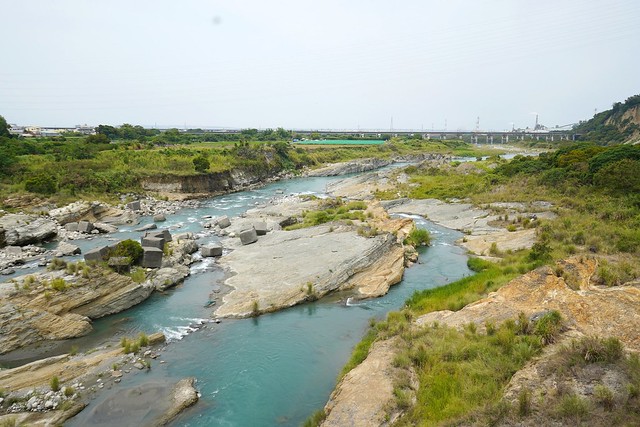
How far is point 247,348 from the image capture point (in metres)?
20.0

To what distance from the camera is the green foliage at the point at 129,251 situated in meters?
27.5

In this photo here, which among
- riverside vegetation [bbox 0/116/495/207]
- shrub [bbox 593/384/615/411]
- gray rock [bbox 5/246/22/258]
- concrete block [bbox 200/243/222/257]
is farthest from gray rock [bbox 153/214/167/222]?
shrub [bbox 593/384/615/411]

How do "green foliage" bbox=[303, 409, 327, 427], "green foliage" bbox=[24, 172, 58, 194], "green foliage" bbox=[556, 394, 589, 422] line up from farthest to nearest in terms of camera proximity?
"green foliage" bbox=[24, 172, 58, 194] < "green foliage" bbox=[303, 409, 327, 427] < "green foliage" bbox=[556, 394, 589, 422]

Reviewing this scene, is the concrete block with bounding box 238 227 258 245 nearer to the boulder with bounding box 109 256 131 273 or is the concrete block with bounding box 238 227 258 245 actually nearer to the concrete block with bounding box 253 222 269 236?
the concrete block with bounding box 253 222 269 236

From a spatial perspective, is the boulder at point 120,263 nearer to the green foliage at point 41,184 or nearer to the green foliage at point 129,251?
the green foliage at point 129,251

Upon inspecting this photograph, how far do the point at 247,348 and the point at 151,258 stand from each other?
13243 millimetres

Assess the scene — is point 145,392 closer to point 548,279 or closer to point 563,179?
point 548,279

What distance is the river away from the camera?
1555cm

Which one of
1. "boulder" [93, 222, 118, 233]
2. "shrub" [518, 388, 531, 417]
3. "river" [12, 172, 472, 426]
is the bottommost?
"river" [12, 172, 472, 426]

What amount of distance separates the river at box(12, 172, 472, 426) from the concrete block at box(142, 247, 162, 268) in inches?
106

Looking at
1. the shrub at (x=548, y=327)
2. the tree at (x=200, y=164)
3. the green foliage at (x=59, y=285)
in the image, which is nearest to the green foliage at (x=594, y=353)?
the shrub at (x=548, y=327)

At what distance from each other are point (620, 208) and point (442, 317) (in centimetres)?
2785

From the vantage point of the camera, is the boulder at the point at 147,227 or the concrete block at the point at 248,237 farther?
the boulder at the point at 147,227

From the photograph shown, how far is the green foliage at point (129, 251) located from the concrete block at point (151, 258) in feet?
1.20
